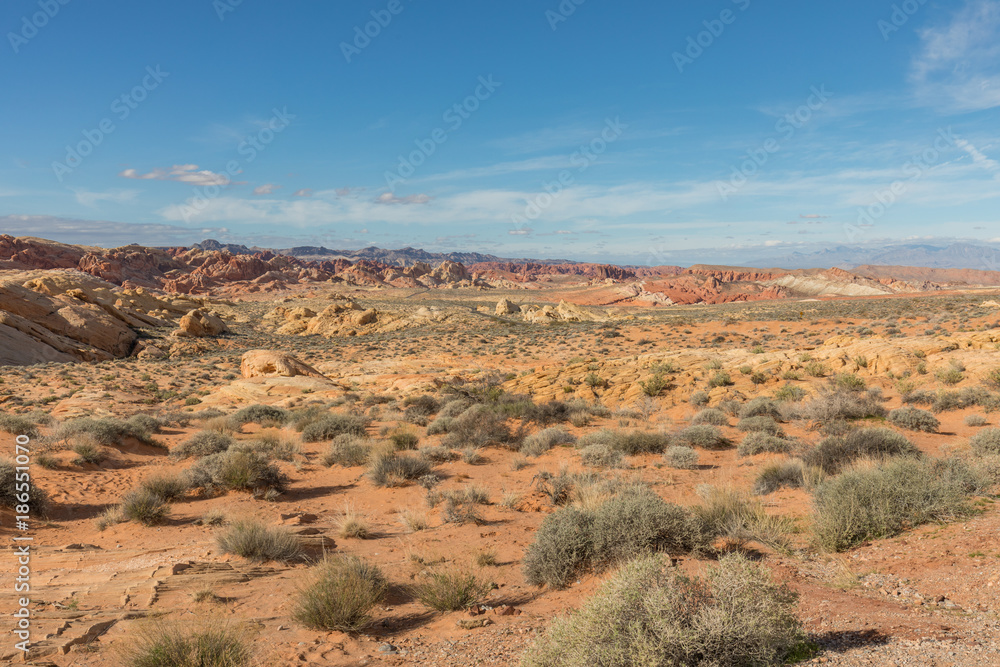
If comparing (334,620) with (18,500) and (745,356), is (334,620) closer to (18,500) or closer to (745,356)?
(18,500)

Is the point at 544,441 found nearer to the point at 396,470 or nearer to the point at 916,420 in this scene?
the point at 396,470

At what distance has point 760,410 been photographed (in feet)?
42.1

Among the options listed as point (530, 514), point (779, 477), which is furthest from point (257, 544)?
point (779, 477)

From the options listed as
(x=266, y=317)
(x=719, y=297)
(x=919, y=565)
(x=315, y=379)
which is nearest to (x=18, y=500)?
(x=919, y=565)

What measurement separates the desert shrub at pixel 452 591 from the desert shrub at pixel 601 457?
4.85m

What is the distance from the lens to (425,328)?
1683 inches

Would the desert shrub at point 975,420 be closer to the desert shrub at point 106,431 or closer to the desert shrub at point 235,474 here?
the desert shrub at point 235,474

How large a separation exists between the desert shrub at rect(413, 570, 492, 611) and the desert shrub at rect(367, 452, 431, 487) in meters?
4.43

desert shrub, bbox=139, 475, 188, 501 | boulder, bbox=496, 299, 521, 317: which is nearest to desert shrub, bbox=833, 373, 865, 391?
desert shrub, bbox=139, 475, 188, 501

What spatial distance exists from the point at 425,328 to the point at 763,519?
126ft

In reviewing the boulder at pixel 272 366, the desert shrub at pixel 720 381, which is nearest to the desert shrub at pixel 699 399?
the desert shrub at pixel 720 381

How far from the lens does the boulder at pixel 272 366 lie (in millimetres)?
23359

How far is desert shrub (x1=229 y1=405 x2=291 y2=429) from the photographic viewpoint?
48.6 feet

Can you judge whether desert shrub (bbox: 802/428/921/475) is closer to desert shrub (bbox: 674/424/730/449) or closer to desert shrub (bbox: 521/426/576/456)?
desert shrub (bbox: 674/424/730/449)
